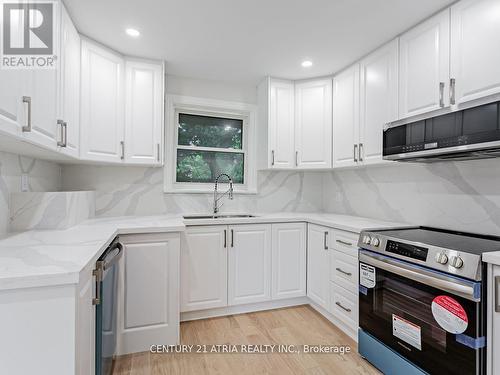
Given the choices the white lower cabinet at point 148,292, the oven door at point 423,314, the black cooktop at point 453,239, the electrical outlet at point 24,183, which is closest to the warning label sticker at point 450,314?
the oven door at point 423,314

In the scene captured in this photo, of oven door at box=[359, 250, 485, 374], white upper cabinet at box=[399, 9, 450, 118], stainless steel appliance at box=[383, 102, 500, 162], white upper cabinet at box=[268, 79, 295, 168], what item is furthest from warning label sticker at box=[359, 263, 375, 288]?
white upper cabinet at box=[268, 79, 295, 168]

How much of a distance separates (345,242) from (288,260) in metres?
A: 0.69

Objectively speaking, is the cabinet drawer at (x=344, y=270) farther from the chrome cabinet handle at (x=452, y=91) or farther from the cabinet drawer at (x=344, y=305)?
the chrome cabinet handle at (x=452, y=91)

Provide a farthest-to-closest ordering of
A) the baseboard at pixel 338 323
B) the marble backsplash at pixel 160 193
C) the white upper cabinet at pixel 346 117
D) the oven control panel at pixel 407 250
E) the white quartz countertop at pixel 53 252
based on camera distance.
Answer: the marble backsplash at pixel 160 193 → the white upper cabinet at pixel 346 117 → the baseboard at pixel 338 323 → the oven control panel at pixel 407 250 → the white quartz countertop at pixel 53 252

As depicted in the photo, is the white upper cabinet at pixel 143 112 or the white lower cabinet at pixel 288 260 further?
the white lower cabinet at pixel 288 260

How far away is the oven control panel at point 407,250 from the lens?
1486 millimetres

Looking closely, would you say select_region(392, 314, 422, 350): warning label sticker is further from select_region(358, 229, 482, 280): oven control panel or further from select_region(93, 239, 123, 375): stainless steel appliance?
select_region(93, 239, 123, 375): stainless steel appliance

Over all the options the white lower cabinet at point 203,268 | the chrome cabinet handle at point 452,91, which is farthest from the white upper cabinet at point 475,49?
the white lower cabinet at point 203,268

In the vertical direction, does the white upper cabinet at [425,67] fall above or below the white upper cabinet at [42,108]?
above

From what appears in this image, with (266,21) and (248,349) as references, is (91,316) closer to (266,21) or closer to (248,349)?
(248,349)

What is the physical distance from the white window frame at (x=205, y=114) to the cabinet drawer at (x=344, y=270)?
1236 mm

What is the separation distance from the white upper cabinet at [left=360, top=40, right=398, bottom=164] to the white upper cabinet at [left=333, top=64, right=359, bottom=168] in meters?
0.07

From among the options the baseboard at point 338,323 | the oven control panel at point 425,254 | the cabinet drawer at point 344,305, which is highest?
the oven control panel at point 425,254

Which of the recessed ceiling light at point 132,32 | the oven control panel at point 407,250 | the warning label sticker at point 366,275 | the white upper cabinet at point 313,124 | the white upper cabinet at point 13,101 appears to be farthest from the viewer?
the white upper cabinet at point 313,124
